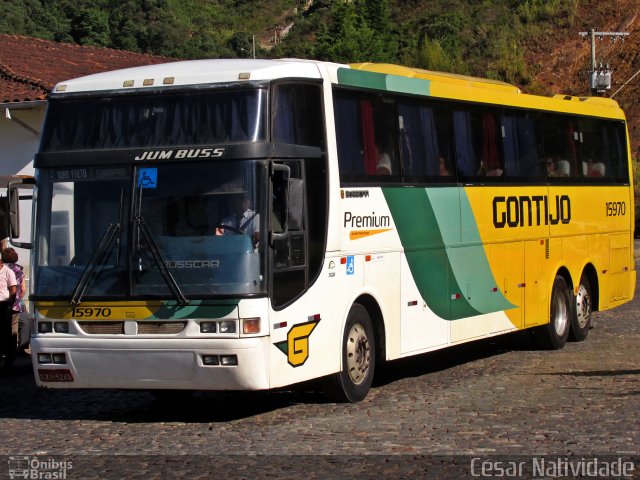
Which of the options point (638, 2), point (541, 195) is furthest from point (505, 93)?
point (638, 2)

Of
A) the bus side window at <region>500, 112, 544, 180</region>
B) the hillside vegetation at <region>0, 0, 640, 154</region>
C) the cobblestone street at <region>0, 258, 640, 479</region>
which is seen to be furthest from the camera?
the hillside vegetation at <region>0, 0, 640, 154</region>

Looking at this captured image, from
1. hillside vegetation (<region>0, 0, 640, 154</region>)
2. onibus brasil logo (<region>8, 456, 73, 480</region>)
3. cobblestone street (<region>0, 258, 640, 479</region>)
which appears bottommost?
onibus brasil logo (<region>8, 456, 73, 480</region>)

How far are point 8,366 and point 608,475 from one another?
9.25 m

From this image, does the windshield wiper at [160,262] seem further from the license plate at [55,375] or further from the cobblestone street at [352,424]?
the license plate at [55,375]

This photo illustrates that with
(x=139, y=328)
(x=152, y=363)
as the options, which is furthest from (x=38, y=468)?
(x=139, y=328)

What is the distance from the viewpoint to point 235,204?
10789mm

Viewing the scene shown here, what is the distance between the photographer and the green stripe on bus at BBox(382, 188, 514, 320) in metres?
13.3

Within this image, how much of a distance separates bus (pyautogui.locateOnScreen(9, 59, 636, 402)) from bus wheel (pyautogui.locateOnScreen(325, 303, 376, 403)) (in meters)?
0.02

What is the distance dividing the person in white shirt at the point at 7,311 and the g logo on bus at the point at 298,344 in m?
5.25

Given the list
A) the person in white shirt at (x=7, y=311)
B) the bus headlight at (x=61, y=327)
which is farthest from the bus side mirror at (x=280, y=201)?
the person in white shirt at (x=7, y=311)

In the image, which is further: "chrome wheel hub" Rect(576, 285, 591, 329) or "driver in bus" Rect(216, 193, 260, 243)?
"chrome wheel hub" Rect(576, 285, 591, 329)

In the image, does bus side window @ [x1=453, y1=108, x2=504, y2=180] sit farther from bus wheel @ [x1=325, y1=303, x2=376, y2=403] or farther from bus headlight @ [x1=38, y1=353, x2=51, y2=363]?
bus headlight @ [x1=38, y1=353, x2=51, y2=363]

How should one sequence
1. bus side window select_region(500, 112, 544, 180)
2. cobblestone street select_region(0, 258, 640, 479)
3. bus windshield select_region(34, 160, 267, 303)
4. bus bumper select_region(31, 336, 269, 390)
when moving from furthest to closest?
bus side window select_region(500, 112, 544, 180) → bus windshield select_region(34, 160, 267, 303) → bus bumper select_region(31, 336, 269, 390) → cobblestone street select_region(0, 258, 640, 479)

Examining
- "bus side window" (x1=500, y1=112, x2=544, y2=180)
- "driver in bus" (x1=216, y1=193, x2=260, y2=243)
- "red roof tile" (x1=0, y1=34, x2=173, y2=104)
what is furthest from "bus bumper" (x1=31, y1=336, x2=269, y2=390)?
"red roof tile" (x1=0, y1=34, x2=173, y2=104)
